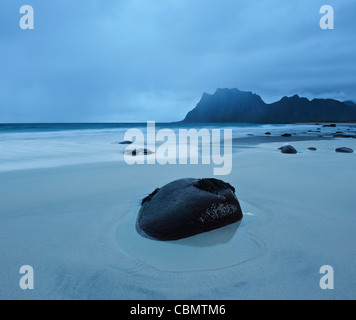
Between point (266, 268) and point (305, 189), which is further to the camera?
point (305, 189)

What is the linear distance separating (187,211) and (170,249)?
1.48 feet

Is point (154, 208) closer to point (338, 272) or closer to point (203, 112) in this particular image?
point (338, 272)

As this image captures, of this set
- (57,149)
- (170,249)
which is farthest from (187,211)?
(57,149)

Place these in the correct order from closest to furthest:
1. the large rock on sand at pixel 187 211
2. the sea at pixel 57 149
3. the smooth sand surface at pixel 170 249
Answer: the smooth sand surface at pixel 170 249
the large rock on sand at pixel 187 211
the sea at pixel 57 149

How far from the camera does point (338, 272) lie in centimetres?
213

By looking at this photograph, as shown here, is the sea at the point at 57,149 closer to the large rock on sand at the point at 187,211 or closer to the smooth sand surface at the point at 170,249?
the smooth sand surface at the point at 170,249

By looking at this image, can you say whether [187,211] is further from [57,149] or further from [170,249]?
[57,149]

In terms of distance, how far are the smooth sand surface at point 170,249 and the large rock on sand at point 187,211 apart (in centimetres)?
12

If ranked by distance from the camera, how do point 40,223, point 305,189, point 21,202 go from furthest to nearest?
point 305,189, point 21,202, point 40,223

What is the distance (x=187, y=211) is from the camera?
2721mm

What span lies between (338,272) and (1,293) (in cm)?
278

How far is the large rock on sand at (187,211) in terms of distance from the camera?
268cm

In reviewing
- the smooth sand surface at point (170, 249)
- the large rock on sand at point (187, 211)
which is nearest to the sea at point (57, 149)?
the smooth sand surface at point (170, 249)
